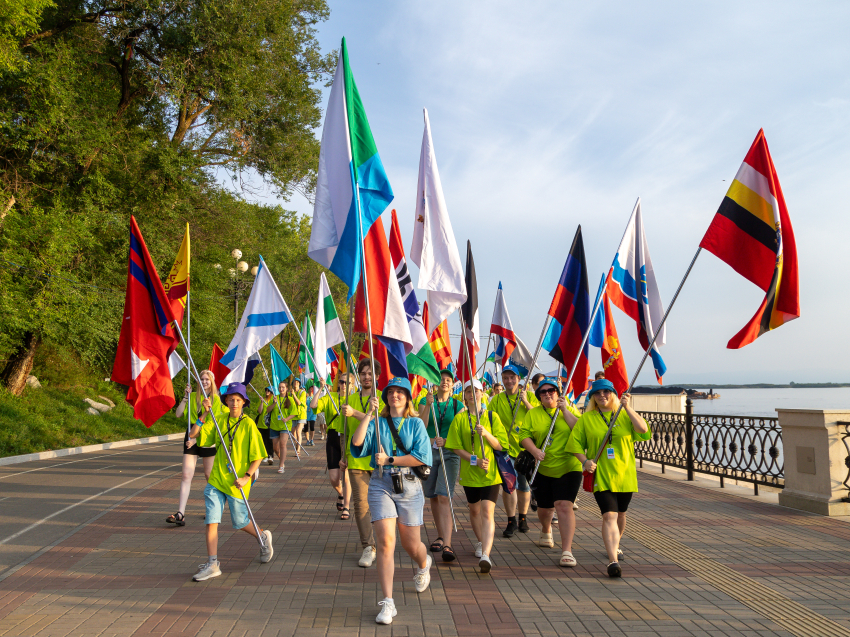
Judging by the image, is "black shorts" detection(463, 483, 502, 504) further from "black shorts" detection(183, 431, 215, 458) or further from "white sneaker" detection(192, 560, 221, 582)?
"black shorts" detection(183, 431, 215, 458)

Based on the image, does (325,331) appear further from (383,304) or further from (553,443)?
(553,443)

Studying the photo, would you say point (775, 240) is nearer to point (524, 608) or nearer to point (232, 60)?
point (524, 608)

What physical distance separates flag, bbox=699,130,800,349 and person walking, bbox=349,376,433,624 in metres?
2.96

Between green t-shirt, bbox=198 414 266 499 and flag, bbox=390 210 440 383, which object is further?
flag, bbox=390 210 440 383

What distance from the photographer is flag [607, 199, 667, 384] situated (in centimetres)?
830

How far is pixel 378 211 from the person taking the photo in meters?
6.23

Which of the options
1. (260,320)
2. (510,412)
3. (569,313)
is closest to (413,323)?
(510,412)

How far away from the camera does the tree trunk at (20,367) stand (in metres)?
21.8

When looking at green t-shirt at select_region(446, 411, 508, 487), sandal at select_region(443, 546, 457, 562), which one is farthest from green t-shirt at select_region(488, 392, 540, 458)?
sandal at select_region(443, 546, 457, 562)

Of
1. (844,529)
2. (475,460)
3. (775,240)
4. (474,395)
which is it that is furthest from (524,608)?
(844,529)

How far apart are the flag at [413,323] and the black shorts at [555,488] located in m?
1.52

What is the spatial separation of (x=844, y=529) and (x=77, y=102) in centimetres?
2206

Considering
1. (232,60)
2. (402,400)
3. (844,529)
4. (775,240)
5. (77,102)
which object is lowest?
(844,529)

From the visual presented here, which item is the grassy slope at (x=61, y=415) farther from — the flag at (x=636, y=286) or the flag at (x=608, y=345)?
the flag at (x=636, y=286)
